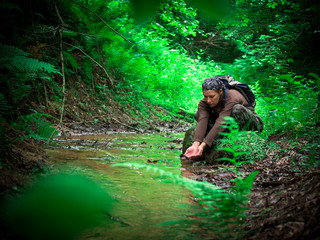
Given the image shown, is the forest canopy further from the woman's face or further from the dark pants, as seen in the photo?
the woman's face

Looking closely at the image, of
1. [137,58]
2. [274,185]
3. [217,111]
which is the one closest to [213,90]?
[217,111]

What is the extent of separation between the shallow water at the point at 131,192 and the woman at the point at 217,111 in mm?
473

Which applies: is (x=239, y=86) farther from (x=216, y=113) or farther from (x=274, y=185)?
(x=274, y=185)

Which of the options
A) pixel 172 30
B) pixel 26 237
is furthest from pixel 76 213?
pixel 172 30

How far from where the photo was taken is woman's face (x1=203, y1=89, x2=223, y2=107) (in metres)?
3.65

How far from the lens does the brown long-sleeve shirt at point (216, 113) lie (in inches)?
140

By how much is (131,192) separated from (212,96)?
204 centimetres

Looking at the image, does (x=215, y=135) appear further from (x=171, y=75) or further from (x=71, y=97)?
(x=171, y=75)

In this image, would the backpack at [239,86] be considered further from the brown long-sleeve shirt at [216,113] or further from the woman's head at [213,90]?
the woman's head at [213,90]

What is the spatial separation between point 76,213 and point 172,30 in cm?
1818

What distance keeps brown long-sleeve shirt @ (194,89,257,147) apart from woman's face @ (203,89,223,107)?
118 millimetres

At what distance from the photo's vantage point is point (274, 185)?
86.7 inches

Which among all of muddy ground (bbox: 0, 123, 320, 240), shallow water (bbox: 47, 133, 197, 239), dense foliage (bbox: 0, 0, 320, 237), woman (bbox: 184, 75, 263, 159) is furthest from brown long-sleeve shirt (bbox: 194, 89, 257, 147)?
shallow water (bbox: 47, 133, 197, 239)

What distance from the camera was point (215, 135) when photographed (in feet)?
11.6
